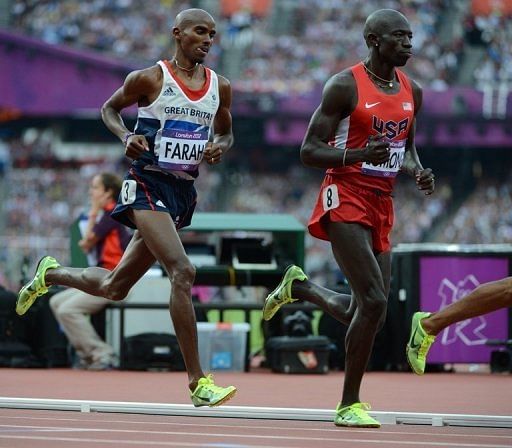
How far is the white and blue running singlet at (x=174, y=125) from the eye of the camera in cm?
760

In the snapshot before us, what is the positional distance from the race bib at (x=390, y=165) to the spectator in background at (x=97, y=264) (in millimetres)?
6010

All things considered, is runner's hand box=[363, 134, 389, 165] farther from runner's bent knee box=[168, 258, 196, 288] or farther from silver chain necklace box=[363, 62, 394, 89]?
runner's bent knee box=[168, 258, 196, 288]

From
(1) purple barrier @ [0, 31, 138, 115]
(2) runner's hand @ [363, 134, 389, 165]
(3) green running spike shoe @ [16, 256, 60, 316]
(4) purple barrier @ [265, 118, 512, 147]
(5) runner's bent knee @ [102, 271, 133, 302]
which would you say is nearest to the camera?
(2) runner's hand @ [363, 134, 389, 165]

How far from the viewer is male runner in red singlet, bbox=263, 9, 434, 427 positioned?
23.4ft

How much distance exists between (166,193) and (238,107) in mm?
27036

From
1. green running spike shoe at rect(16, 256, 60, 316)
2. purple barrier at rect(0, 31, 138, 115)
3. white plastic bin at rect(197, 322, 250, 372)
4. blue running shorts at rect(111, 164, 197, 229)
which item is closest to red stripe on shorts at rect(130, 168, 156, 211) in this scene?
blue running shorts at rect(111, 164, 197, 229)

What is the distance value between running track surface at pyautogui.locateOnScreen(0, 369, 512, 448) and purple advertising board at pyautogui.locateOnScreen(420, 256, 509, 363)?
1.51 feet

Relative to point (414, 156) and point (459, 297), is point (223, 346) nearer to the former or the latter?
point (459, 297)

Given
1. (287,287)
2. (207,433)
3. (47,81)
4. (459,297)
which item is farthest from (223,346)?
(47,81)

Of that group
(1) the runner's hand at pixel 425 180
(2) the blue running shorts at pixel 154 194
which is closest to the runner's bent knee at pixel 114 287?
(2) the blue running shorts at pixel 154 194

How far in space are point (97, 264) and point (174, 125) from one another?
19.4 ft

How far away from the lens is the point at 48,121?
36344 millimetres

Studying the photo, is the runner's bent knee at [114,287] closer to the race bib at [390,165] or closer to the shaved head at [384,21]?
the race bib at [390,165]

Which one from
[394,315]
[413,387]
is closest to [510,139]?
[394,315]
